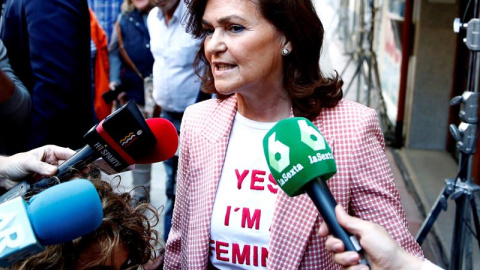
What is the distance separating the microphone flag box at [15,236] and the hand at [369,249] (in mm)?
557

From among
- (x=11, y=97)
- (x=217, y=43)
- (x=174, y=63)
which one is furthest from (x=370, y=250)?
(x=174, y=63)

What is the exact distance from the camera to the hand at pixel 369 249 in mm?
1215

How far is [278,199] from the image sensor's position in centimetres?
198

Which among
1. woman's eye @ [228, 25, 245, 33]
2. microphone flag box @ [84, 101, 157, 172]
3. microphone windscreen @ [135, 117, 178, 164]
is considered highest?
woman's eye @ [228, 25, 245, 33]

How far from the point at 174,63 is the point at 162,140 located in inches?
83.5

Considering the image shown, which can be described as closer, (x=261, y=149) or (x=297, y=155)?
(x=297, y=155)

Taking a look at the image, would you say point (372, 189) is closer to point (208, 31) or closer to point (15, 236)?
point (208, 31)

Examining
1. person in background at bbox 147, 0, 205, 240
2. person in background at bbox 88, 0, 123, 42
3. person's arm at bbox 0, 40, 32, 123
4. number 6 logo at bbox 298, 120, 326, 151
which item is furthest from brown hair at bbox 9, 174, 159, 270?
person in background at bbox 88, 0, 123, 42

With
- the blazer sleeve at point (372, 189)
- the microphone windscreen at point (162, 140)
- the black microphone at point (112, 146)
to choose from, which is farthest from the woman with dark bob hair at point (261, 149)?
the black microphone at point (112, 146)

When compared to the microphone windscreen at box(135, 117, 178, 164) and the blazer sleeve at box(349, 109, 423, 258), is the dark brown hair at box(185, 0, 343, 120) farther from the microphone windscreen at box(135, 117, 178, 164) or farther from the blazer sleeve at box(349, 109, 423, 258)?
the microphone windscreen at box(135, 117, 178, 164)

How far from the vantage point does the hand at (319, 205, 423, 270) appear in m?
1.21

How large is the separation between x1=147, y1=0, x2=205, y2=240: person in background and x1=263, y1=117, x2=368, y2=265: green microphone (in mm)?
2459

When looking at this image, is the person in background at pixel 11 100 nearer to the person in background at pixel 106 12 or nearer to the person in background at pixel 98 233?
the person in background at pixel 98 233

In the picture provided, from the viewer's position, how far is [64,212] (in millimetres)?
1127
